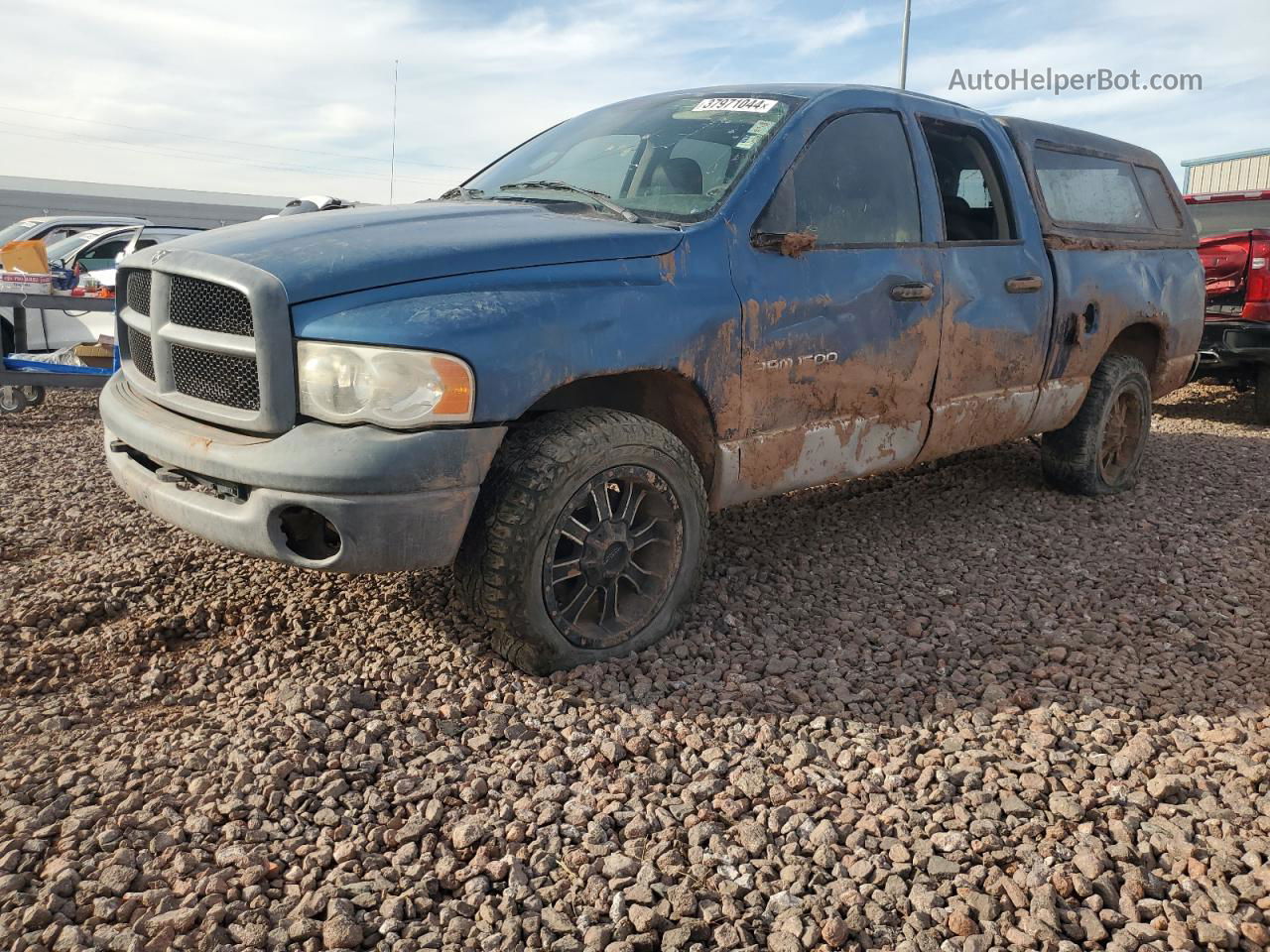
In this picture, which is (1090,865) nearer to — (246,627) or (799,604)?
(799,604)

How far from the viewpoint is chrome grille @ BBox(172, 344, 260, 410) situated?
2.84m

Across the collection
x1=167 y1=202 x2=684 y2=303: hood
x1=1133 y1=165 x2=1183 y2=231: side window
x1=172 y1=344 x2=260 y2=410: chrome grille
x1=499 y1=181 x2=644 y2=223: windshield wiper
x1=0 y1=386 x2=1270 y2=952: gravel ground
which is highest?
x1=1133 y1=165 x2=1183 y2=231: side window

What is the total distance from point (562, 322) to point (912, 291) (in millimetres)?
1672

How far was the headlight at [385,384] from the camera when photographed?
2.67 meters

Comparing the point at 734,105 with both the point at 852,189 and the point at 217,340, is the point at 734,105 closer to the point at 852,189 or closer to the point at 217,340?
the point at 852,189

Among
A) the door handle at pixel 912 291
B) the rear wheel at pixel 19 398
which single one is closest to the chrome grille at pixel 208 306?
the door handle at pixel 912 291

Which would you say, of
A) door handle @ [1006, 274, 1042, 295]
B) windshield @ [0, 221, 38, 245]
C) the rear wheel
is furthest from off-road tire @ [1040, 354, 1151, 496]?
windshield @ [0, 221, 38, 245]

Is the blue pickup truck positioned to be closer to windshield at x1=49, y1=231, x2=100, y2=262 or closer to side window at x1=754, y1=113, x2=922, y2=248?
side window at x1=754, y1=113, x2=922, y2=248

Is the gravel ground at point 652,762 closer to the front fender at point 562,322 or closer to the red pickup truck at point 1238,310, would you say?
the front fender at point 562,322

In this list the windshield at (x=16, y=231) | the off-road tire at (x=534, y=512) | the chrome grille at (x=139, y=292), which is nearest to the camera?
the off-road tire at (x=534, y=512)

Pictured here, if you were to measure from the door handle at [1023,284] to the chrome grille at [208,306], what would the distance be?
321cm

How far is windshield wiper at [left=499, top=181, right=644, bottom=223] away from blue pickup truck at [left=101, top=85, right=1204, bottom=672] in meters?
0.01

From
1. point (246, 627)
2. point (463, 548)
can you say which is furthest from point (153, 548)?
point (463, 548)

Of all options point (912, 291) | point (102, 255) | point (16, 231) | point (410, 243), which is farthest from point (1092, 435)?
point (16, 231)
